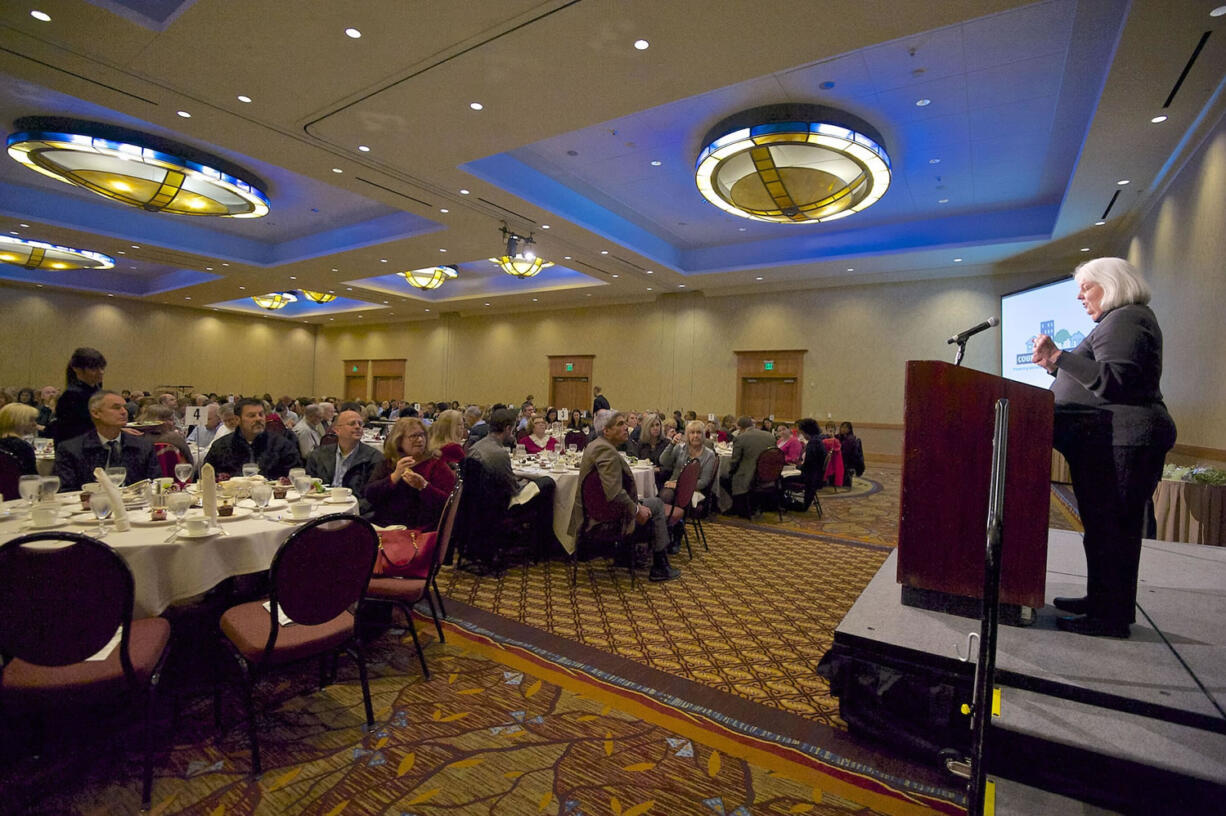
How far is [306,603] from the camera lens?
224cm

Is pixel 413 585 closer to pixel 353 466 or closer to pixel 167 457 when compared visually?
pixel 353 466

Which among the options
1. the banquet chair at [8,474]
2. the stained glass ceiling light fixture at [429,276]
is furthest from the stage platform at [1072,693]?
the stained glass ceiling light fixture at [429,276]

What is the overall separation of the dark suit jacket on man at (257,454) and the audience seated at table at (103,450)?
596 mm

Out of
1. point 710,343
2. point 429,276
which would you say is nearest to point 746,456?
point 710,343

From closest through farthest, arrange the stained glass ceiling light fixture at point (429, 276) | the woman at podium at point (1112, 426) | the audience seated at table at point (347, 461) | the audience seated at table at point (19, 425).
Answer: the woman at podium at point (1112, 426)
the audience seated at table at point (347, 461)
the audience seated at table at point (19, 425)
the stained glass ceiling light fixture at point (429, 276)

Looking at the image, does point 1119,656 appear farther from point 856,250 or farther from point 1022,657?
point 856,250

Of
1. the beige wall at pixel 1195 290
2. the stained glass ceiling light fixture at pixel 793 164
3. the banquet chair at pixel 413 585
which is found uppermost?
the stained glass ceiling light fixture at pixel 793 164

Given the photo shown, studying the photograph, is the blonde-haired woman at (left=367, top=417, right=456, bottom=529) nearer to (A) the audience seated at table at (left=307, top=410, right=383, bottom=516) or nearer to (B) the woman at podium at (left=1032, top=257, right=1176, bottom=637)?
(A) the audience seated at table at (left=307, top=410, right=383, bottom=516)

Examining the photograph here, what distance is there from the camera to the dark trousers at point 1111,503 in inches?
80.6

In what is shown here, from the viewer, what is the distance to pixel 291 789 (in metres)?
2.12

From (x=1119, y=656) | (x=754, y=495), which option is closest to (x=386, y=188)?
(x=754, y=495)

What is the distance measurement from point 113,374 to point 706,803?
2291cm

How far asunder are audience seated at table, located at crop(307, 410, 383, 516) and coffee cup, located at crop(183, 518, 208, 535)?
122cm

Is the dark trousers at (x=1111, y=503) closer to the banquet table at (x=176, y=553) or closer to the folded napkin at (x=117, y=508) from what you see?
the banquet table at (x=176, y=553)
